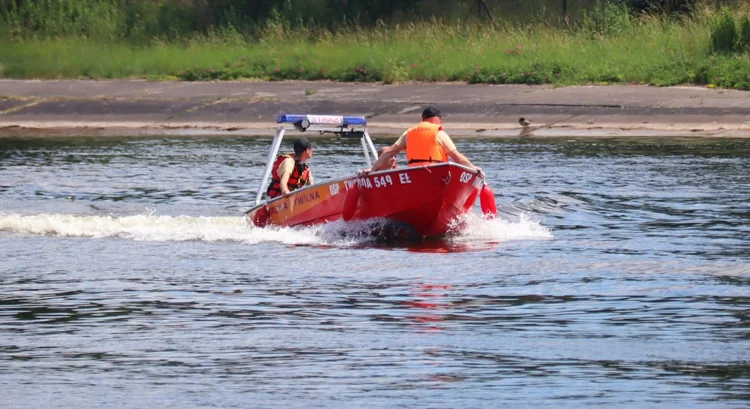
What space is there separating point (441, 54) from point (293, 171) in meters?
19.9

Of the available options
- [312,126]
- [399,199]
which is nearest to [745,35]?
[312,126]

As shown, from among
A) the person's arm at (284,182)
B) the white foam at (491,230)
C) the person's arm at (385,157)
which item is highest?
the person's arm at (385,157)

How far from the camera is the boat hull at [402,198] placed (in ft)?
50.3

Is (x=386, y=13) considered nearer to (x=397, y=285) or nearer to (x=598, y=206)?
(x=598, y=206)

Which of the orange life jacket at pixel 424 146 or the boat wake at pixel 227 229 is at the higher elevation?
the orange life jacket at pixel 424 146

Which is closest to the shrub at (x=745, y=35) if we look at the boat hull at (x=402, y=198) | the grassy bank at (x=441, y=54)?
the grassy bank at (x=441, y=54)

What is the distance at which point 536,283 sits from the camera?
1312 cm

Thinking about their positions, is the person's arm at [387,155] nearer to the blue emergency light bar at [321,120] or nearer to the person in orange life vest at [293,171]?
the person in orange life vest at [293,171]

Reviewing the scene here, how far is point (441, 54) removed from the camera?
3647cm

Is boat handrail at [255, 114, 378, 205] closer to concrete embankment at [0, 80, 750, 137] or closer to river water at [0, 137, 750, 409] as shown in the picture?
river water at [0, 137, 750, 409]

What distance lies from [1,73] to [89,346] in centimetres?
3180

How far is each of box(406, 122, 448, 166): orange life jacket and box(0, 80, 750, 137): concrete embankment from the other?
43.9 ft

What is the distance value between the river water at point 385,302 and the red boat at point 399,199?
27cm

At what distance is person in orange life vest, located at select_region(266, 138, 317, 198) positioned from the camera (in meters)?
16.9
